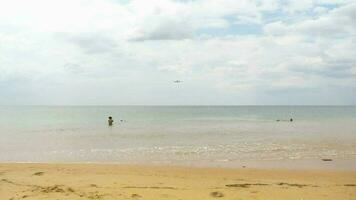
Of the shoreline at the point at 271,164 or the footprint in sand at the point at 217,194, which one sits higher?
the footprint in sand at the point at 217,194

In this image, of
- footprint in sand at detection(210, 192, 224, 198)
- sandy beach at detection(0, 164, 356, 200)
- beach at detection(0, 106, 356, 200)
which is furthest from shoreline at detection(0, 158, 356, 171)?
footprint in sand at detection(210, 192, 224, 198)

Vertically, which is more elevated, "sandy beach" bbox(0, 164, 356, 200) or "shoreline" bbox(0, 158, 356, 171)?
"sandy beach" bbox(0, 164, 356, 200)

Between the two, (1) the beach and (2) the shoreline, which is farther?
(2) the shoreline

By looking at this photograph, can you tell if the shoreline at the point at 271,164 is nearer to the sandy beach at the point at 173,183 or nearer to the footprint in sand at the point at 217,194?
the sandy beach at the point at 173,183

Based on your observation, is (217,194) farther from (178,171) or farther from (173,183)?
(178,171)

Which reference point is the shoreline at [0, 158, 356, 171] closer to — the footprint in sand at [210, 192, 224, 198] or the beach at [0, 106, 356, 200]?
the beach at [0, 106, 356, 200]

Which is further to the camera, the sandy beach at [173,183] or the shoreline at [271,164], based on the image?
the shoreline at [271,164]

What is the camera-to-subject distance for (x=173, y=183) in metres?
12.9

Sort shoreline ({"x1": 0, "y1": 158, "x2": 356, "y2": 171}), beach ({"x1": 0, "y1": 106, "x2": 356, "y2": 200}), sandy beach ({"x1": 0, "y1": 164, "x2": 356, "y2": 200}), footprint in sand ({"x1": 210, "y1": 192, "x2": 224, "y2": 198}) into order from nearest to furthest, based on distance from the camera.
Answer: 1. footprint in sand ({"x1": 210, "y1": 192, "x2": 224, "y2": 198})
2. sandy beach ({"x1": 0, "y1": 164, "x2": 356, "y2": 200})
3. beach ({"x1": 0, "y1": 106, "x2": 356, "y2": 200})
4. shoreline ({"x1": 0, "y1": 158, "x2": 356, "y2": 171})

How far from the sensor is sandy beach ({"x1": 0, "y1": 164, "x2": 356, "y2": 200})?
36.3ft

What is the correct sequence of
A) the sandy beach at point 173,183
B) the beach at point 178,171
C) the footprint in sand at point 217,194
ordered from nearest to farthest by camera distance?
the footprint in sand at point 217,194
the sandy beach at point 173,183
the beach at point 178,171

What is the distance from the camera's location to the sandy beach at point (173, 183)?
11055 mm

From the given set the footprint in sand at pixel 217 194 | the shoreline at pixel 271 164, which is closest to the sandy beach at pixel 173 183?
the footprint in sand at pixel 217 194

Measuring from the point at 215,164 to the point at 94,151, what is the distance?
8.74m
